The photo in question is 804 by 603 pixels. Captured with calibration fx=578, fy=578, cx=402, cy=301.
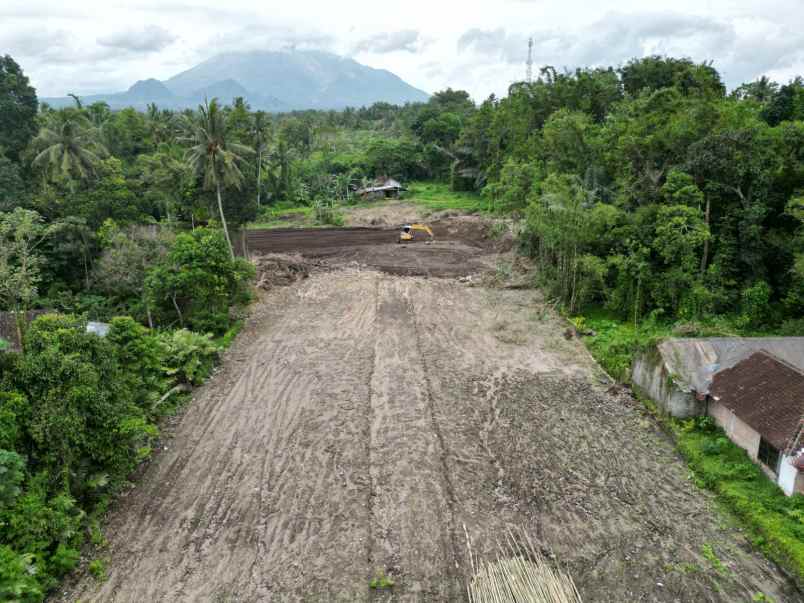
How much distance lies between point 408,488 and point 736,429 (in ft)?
25.8

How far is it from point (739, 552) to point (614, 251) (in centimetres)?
1313

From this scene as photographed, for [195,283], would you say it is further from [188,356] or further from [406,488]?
[406,488]

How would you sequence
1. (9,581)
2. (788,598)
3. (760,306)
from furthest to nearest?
1. (760,306)
2. (788,598)
3. (9,581)

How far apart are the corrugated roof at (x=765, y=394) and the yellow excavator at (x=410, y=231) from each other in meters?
24.9

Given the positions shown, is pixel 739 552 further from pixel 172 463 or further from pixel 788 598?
pixel 172 463

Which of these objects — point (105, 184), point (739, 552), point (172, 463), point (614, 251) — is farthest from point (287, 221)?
point (739, 552)

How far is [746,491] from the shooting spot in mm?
12094

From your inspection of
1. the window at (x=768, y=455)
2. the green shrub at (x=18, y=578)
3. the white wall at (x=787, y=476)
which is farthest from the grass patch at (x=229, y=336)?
the white wall at (x=787, y=476)

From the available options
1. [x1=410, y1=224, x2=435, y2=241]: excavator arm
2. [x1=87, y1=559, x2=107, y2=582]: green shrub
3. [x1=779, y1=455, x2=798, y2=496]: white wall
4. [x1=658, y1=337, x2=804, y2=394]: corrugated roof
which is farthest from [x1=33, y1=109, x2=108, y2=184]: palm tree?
[x1=779, y1=455, x2=798, y2=496]: white wall

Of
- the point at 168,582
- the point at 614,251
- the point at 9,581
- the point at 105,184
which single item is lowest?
the point at 168,582

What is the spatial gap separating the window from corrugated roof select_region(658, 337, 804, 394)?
220 cm

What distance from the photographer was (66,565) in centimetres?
1047

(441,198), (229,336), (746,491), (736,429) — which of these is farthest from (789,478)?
(441,198)

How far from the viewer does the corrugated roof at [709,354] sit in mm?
14922
